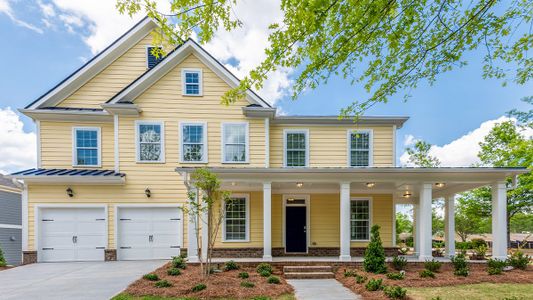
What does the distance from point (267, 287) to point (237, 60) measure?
498 inches

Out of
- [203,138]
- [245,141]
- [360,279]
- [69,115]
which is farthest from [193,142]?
[360,279]

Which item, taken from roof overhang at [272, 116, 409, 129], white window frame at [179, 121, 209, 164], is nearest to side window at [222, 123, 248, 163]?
white window frame at [179, 121, 209, 164]

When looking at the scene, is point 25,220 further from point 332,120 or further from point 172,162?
point 332,120

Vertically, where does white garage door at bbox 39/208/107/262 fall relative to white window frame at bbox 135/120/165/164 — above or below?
below

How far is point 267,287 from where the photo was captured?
6.97 m

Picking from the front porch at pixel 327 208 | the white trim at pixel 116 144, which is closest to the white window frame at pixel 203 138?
the front porch at pixel 327 208

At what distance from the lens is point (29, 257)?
10.7m

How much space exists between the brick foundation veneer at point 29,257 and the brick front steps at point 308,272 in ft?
30.9

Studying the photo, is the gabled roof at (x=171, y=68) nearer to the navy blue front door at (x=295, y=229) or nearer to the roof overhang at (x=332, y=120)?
the roof overhang at (x=332, y=120)

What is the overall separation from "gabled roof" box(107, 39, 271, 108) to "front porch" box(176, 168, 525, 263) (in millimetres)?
3622

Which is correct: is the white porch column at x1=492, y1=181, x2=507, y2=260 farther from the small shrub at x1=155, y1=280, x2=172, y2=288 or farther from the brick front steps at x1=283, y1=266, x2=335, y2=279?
the small shrub at x1=155, y1=280, x2=172, y2=288

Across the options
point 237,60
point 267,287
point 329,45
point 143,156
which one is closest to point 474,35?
point 329,45

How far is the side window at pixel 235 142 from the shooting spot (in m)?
11.6

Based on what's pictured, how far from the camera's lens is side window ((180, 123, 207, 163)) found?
11.5 meters
